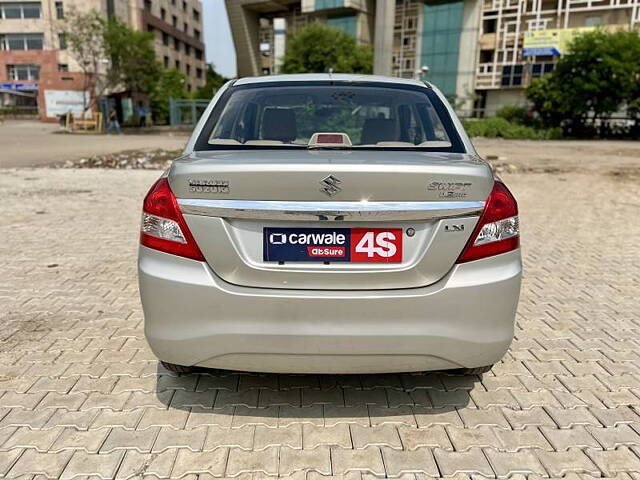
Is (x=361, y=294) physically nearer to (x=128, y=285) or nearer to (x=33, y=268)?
(x=128, y=285)

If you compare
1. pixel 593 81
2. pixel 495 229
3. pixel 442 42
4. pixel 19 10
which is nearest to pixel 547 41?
pixel 442 42

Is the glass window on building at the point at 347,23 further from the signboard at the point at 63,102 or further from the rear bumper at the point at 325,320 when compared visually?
the rear bumper at the point at 325,320

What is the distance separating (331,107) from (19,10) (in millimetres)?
68431

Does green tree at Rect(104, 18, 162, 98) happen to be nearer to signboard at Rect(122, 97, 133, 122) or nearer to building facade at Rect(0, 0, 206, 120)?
signboard at Rect(122, 97, 133, 122)

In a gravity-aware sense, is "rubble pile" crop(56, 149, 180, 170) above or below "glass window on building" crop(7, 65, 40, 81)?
below

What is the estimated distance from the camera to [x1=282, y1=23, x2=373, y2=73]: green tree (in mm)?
39719

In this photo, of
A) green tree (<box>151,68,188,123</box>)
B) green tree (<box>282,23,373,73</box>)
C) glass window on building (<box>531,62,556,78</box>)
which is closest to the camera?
green tree (<box>282,23,373,73</box>)

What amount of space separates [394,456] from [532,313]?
7.71 feet

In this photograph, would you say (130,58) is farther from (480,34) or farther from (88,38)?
(480,34)

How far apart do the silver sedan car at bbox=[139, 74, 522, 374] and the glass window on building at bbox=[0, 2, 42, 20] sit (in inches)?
2663

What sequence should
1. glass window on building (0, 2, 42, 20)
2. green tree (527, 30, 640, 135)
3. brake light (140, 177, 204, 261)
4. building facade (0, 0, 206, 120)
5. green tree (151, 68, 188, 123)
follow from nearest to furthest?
brake light (140, 177, 204, 261)
green tree (527, 30, 640, 135)
green tree (151, 68, 188, 123)
building facade (0, 0, 206, 120)
glass window on building (0, 2, 42, 20)

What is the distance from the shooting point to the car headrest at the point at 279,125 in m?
3.17

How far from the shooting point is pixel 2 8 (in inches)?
2336

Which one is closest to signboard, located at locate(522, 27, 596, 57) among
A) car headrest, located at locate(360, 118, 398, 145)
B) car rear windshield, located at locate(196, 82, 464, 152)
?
car rear windshield, located at locate(196, 82, 464, 152)
